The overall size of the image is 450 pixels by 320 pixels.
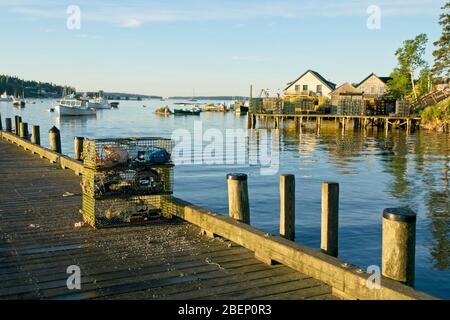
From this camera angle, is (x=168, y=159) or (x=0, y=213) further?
(x=0, y=213)

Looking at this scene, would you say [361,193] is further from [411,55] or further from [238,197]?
[411,55]

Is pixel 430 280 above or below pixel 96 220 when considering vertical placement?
below

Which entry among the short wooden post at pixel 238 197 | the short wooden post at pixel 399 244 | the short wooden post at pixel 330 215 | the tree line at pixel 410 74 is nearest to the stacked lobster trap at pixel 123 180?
the short wooden post at pixel 238 197

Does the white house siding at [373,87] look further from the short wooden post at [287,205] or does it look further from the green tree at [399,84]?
the short wooden post at [287,205]

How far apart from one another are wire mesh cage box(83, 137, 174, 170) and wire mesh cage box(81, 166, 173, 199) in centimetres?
13

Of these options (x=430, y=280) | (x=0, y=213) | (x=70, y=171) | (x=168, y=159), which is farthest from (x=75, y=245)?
(x=70, y=171)

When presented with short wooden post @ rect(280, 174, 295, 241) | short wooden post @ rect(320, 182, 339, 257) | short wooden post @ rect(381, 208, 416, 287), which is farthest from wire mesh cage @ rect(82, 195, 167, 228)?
short wooden post @ rect(381, 208, 416, 287)

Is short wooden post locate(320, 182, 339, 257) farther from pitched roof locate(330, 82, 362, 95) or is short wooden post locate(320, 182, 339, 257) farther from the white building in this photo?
the white building

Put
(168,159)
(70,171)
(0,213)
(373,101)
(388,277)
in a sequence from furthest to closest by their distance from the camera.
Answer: (373,101)
(70,171)
(0,213)
(168,159)
(388,277)

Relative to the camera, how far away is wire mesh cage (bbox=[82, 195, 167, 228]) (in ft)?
33.5

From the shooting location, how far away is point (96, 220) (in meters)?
10.2

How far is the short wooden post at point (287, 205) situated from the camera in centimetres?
940
